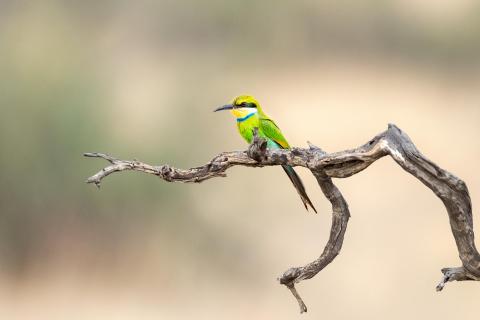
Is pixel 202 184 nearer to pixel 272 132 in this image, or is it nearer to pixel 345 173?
pixel 272 132

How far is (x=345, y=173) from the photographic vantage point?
1904 mm

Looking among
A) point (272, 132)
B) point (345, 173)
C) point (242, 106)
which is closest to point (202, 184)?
point (272, 132)

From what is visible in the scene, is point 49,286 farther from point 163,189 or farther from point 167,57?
point 167,57

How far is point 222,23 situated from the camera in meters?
9.34

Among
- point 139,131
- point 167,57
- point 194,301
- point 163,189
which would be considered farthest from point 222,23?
point 194,301

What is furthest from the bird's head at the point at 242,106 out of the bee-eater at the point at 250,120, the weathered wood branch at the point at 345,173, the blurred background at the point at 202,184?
the blurred background at the point at 202,184

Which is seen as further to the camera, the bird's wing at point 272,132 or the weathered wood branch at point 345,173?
the bird's wing at point 272,132

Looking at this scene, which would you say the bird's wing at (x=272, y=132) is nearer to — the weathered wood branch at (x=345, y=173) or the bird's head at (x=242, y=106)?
the bird's head at (x=242, y=106)

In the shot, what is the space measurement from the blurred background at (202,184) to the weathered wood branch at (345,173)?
11.8 feet

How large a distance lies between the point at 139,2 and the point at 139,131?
3139 millimetres

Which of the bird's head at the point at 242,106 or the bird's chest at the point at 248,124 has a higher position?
the bird's head at the point at 242,106

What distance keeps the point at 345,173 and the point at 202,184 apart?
5166 millimetres

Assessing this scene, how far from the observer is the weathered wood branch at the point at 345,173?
174 centimetres

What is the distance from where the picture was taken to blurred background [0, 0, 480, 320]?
5938 millimetres
